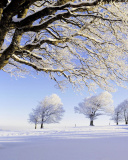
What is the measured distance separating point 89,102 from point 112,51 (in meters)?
32.6

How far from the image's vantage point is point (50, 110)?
34.4m

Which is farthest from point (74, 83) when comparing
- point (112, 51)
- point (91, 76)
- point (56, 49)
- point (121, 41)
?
point (121, 41)

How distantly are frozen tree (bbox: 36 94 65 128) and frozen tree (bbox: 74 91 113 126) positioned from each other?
6712 mm

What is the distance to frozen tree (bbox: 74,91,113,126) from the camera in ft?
116

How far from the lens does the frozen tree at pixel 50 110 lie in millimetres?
34375

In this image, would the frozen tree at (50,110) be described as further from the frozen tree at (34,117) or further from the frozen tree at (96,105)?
the frozen tree at (96,105)

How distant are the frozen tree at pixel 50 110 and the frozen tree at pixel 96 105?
6712 mm

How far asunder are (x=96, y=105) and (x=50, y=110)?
40.3 ft

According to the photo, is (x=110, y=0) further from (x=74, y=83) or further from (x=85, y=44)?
(x=74, y=83)

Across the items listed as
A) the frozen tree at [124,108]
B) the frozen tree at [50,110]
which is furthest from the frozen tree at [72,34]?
the frozen tree at [124,108]

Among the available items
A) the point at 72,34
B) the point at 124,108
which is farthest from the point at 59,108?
the point at 72,34

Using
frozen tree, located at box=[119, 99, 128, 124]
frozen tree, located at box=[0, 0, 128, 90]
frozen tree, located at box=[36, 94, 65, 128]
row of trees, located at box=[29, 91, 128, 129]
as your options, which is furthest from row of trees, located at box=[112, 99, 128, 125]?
frozen tree, located at box=[0, 0, 128, 90]

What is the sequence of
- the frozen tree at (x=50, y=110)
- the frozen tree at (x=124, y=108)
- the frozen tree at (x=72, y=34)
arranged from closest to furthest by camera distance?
the frozen tree at (x=72, y=34)
the frozen tree at (x=50, y=110)
the frozen tree at (x=124, y=108)

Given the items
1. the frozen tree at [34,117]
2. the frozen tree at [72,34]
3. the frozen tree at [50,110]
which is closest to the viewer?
the frozen tree at [72,34]
